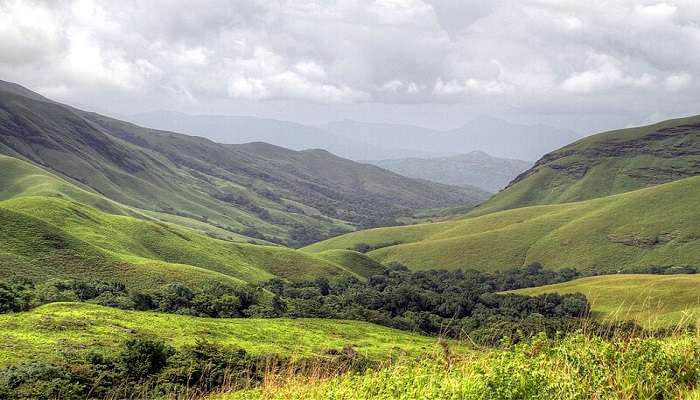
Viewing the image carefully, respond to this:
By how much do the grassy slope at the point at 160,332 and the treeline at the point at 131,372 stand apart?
3888 mm

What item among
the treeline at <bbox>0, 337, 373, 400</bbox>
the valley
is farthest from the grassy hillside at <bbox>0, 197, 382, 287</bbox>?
the treeline at <bbox>0, 337, 373, 400</bbox>

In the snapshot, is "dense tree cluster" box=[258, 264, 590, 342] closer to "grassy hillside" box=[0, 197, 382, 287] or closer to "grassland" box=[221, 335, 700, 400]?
"grassy hillside" box=[0, 197, 382, 287]

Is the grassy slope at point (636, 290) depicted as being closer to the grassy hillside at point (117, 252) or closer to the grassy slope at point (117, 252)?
the grassy slope at point (117, 252)

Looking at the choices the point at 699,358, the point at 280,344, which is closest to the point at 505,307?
the point at 280,344

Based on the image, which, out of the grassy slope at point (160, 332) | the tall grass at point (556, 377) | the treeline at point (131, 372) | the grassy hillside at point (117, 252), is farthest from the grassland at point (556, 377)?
the grassy hillside at point (117, 252)

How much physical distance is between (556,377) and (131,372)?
117 ft

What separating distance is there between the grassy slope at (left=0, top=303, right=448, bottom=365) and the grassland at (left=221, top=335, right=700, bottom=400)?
2068 centimetres

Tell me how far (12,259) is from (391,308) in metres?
81.3

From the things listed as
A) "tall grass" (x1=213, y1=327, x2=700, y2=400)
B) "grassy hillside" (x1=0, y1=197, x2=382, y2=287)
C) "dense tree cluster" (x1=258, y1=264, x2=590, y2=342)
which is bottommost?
"dense tree cluster" (x1=258, y1=264, x2=590, y2=342)

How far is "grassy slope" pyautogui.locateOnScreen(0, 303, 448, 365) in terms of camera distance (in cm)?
4528

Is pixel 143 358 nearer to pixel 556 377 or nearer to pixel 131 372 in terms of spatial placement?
pixel 131 372

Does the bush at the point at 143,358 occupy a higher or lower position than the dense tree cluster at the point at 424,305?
higher

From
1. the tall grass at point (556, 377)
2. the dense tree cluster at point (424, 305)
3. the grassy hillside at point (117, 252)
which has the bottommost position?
the dense tree cluster at point (424, 305)

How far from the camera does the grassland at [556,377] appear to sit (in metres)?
10.6
